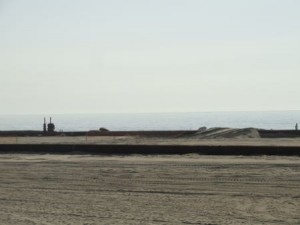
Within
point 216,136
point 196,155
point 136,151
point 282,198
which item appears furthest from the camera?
point 216,136

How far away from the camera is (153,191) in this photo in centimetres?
1088

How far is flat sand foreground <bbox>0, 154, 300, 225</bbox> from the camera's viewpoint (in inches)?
325

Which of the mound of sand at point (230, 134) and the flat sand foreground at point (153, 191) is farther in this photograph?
the mound of sand at point (230, 134)

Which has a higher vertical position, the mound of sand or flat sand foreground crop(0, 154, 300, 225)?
the mound of sand

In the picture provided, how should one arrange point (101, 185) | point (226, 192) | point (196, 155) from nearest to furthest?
point (226, 192), point (101, 185), point (196, 155)

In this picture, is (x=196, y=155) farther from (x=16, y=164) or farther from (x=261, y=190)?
A: (x=261, y=190)

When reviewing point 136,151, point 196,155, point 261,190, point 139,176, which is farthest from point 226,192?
point 136,151

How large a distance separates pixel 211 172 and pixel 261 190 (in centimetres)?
329

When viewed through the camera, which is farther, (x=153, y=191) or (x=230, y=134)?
(x=230, y=134)

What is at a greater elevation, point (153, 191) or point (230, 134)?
point (230, 134)

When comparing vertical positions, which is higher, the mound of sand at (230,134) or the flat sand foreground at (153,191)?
the mound of sand at (230,134)

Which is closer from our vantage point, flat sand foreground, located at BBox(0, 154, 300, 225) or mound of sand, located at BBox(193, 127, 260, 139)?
flat sand foreground, located at BBox(0, 154, 300, 225)

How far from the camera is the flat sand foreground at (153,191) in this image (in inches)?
325

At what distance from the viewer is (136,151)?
68.6ft
